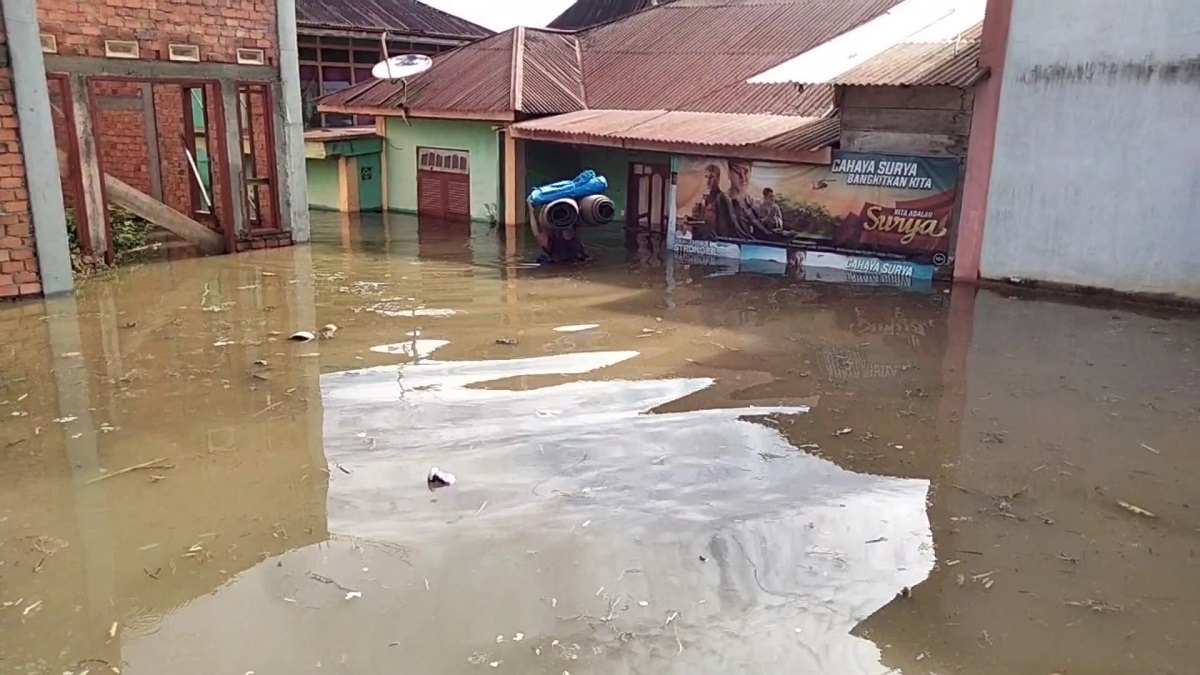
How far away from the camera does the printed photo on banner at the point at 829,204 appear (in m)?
14.0

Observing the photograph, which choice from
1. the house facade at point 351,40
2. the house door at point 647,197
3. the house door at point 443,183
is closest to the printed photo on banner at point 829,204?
the house door at point 647,197

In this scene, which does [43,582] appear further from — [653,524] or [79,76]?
[79,76]

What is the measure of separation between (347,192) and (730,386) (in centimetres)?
1572

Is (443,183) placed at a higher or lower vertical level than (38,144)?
lower

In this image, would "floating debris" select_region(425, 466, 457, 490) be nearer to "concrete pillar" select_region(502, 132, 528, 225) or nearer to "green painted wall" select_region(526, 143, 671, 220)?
"concrete pillar" select_region(502, 132, 528, 225)

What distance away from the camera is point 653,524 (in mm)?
5930

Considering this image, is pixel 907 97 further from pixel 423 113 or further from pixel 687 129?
pixel 423 113

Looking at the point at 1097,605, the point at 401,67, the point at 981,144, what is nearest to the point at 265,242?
the point at 401,67

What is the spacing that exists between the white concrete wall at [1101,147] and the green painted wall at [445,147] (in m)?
11.0

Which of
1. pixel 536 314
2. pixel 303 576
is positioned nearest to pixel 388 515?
pixel 303 576

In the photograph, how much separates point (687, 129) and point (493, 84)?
5.40 metres

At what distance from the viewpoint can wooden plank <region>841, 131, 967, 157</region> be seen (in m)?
13.7

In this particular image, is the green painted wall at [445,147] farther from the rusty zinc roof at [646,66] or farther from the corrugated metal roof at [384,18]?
the corrugated metal roof at [384,18]

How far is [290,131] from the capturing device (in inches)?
648
